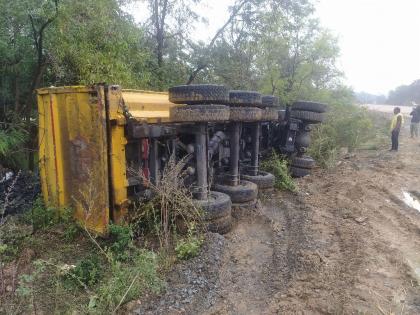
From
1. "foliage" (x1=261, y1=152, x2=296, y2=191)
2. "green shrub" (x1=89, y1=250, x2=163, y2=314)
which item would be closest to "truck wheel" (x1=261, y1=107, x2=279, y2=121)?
"foliage" (x1=261, y1=152, x2=296, y2=191)

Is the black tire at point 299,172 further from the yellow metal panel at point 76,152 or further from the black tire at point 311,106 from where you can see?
the yellow metal panel at point 76,152

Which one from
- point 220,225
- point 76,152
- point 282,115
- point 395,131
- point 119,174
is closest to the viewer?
point 119,174

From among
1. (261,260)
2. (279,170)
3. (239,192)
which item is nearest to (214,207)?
(261,260)

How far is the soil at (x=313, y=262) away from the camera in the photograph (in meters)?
2.77

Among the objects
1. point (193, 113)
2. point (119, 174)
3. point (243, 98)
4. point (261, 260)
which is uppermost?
point (243, 98)

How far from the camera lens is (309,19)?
13430mm

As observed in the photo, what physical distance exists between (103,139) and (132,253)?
1104mm

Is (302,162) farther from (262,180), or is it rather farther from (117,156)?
(117,156)

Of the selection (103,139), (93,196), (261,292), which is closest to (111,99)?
(103,139)

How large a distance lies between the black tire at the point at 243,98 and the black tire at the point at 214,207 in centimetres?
131

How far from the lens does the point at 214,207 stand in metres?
3.91

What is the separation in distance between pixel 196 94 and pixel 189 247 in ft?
4.91

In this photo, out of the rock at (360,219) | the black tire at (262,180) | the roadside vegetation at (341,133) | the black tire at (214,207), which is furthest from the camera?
the roadside vegetation at (341,133)

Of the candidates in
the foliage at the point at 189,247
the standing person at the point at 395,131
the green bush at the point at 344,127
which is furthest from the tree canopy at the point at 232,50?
the foliage at the point at 189,247
